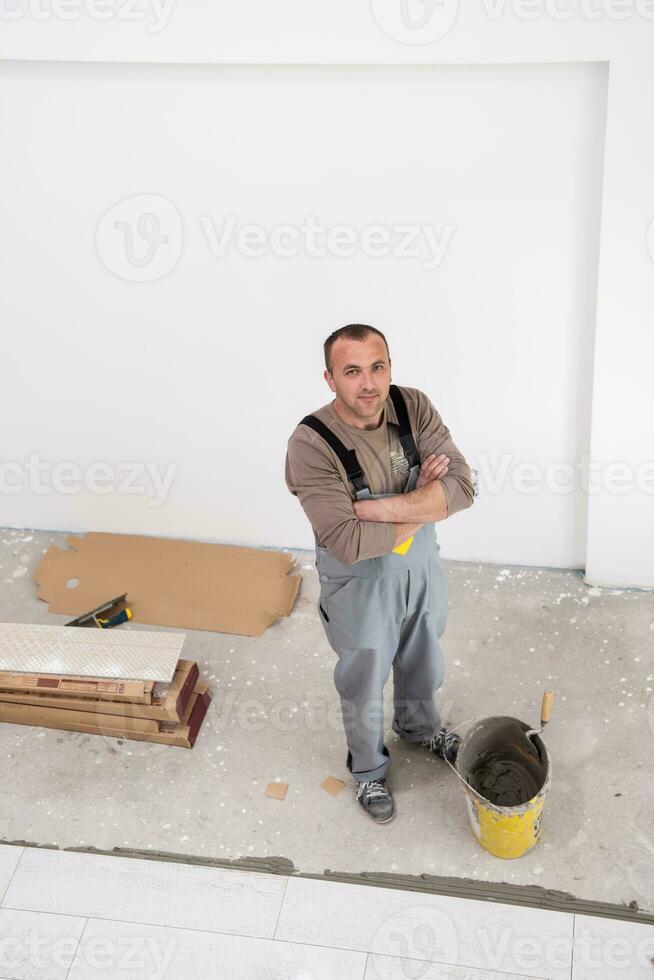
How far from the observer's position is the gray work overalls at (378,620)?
2740 millimetres

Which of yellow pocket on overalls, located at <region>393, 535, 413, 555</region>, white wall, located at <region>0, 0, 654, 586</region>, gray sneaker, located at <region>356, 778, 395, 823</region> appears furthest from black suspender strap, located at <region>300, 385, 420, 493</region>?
gray sneaker, located at <region>356, 778, 395, 823</region>

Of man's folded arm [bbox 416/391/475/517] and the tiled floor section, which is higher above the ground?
man's folded arm [bbox 416/391/475/517]

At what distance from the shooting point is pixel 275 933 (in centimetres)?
287

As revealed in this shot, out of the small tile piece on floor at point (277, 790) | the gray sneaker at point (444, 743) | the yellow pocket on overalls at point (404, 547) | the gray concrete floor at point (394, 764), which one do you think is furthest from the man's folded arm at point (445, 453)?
the small tile piece on floor at point (277, 790)

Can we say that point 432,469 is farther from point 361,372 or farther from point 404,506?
point 361,372

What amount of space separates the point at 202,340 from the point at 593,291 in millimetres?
1680

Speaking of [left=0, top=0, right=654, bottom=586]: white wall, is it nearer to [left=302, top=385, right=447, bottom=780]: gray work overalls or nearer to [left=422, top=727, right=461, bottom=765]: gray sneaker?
[left=302, top=385, right=447, bottom=780]: gray work overalls

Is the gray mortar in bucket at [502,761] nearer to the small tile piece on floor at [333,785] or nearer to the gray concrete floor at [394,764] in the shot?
the gray concrete floor at [394,764]

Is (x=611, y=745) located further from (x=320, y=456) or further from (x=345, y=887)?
(x=320, y=456)

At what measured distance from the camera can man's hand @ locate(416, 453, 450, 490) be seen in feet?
8.94

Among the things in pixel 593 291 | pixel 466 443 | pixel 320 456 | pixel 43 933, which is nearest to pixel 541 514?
pixel 466 443

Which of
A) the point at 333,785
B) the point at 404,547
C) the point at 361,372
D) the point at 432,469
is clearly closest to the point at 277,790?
the point at 333,785

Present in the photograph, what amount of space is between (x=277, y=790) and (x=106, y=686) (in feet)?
2.59

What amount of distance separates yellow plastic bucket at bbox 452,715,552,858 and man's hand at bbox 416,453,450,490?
920 mm
